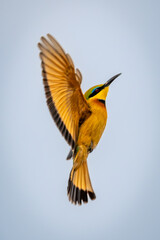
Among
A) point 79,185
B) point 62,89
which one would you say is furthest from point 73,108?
point 79,185

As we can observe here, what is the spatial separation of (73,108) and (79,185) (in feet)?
1.20

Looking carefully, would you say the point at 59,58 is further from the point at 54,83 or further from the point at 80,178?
the point at 80,178

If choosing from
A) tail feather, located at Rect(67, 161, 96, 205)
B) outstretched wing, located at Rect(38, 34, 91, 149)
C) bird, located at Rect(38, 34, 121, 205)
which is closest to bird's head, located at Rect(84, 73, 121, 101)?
bird, located at Rect(38, 34, 121, 205)

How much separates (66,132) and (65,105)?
91mm

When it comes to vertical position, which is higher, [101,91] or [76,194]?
[101,91]

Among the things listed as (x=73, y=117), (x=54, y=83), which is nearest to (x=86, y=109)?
(x=73, y=117)

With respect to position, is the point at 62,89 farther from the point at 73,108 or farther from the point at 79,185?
the point at 79,185

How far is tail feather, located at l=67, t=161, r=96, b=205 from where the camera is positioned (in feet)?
4.74

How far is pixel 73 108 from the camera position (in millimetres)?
1258

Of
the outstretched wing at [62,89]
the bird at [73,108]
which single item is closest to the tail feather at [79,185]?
the bird at [73,108]

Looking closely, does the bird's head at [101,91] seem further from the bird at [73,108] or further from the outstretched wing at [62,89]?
the outstretched wing at [62,89]

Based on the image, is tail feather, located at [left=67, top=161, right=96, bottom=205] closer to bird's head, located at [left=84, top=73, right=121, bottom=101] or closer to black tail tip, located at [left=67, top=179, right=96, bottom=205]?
black tail tip, located at [left=67, top=179, right=96, bottom=205]

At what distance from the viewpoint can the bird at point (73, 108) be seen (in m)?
1.18

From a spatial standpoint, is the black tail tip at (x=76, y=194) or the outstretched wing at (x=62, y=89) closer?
the outstretched wing at (x=62, y=89)
